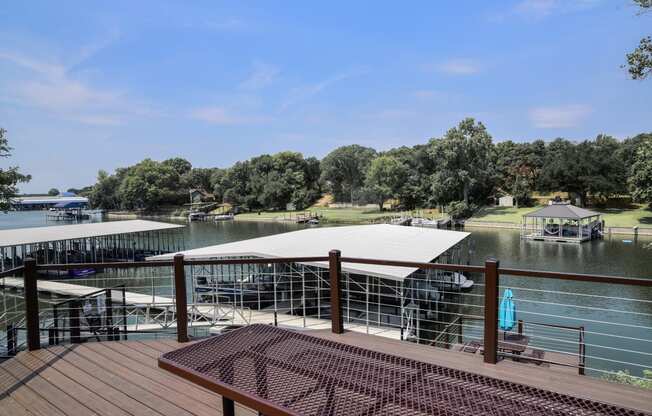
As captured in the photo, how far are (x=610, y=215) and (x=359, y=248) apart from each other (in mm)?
36899

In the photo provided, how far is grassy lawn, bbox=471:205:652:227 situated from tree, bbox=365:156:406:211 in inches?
460

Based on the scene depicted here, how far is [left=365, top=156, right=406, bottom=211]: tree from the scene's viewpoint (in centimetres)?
5369

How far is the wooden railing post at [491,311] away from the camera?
10.2 feet

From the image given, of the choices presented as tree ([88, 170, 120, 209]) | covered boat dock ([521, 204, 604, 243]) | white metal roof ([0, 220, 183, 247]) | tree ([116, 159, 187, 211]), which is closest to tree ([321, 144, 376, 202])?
tree ([116, 159, 187, 211])

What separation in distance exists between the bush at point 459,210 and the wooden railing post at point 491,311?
43.4m

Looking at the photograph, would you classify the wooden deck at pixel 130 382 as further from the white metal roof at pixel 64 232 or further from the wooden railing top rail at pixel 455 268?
the white metal roof at pixel 64 232

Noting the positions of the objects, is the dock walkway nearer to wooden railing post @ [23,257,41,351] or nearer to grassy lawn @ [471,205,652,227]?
wooden railing post @ [23,257,41,351]

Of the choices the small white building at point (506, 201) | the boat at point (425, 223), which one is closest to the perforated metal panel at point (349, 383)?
the boat at point (425, 223)

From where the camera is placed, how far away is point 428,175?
52625 mm

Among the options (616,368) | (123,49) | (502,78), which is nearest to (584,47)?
(616,368)

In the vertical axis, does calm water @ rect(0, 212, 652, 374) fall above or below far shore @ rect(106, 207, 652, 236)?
below

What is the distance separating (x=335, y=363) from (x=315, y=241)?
11736mm

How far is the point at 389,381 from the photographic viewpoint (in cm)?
182

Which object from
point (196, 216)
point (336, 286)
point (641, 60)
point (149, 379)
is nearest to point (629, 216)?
point (641, 60)
